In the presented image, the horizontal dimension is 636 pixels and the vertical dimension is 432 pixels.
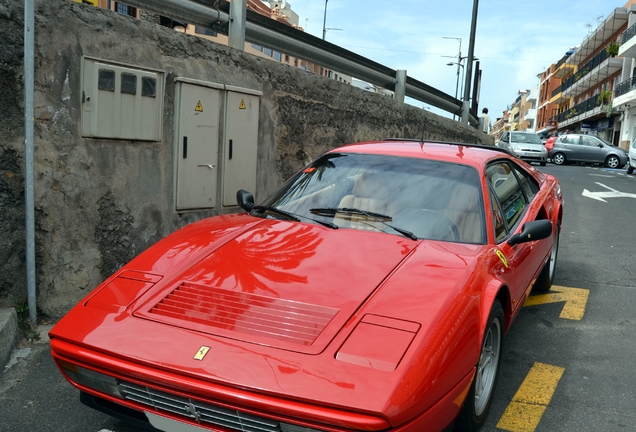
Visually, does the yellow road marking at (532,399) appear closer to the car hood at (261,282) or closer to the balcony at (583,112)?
the car hood at (261,282)

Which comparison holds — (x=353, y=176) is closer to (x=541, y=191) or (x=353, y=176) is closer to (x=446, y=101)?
(x=541, y=191)

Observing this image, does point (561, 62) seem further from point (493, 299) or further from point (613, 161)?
point (493, 299)

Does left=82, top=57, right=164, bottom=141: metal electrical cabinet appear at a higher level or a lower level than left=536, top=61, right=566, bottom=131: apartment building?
lower

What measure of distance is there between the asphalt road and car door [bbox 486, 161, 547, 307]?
0.44m

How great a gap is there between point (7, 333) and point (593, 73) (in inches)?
2276

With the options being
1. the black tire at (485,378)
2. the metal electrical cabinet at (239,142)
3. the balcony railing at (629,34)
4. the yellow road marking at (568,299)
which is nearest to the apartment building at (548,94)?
the balcony railing at (629,34)

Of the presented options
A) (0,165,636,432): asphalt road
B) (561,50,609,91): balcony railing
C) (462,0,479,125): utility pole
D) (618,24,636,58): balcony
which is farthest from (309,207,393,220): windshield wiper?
(561,50,609,91): balcony railing

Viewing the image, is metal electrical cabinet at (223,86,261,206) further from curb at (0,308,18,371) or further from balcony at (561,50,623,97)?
balcony at (561,50,623,97)

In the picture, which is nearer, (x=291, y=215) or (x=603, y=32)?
(x=291, y=215)

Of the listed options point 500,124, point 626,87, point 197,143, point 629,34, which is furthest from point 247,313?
point 500,124

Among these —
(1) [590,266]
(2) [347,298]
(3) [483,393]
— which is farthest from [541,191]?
(2) [347,298]

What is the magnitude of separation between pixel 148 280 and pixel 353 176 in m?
1.47

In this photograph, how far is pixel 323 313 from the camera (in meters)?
2.48

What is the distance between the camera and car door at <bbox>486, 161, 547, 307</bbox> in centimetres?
338
